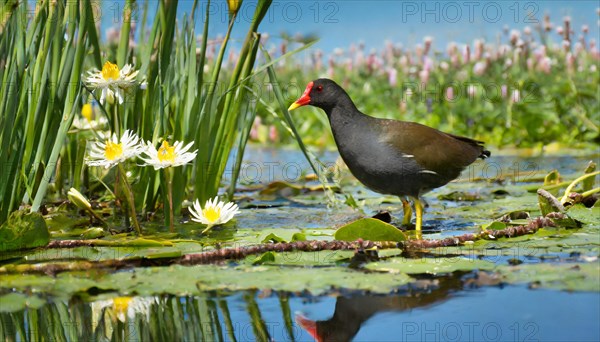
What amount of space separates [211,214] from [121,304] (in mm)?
1103

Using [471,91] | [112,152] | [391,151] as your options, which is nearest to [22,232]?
[112,152]

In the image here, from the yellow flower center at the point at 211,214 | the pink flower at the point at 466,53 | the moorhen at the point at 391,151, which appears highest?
the pink flower at the point at 466,53

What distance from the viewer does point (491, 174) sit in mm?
6656

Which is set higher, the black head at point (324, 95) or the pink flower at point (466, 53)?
the pink flower at point (466, 53)

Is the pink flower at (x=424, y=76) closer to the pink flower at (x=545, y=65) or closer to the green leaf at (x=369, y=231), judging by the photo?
the pink flower at (x=545, y=65)

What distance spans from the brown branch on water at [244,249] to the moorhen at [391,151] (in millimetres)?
591

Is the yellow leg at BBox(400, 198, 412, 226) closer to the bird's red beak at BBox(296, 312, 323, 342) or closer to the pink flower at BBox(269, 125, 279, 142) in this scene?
the bird's red beak at BBox(296, 312, 323, 342)

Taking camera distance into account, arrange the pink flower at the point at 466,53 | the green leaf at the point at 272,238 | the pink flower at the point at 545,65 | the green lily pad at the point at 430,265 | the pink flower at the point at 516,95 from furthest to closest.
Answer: the pink flower at the point at 466,53
the pink flower at the point at 545,65
the pink flower at the point at 516,95
the green leaf at the point at 272,238
the green lily pad at the point at 430,265

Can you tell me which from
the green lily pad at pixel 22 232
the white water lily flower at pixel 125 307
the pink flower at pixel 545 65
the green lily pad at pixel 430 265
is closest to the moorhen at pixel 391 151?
the green lily pad at pixel 430 265

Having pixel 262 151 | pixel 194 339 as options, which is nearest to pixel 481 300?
pixel 194 339

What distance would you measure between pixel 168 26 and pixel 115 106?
46 centimetres

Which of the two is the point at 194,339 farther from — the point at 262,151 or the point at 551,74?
the point at 551,74

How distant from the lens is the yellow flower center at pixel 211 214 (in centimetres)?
374

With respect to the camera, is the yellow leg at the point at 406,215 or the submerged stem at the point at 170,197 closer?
the submerged stem at the point at 170,197
